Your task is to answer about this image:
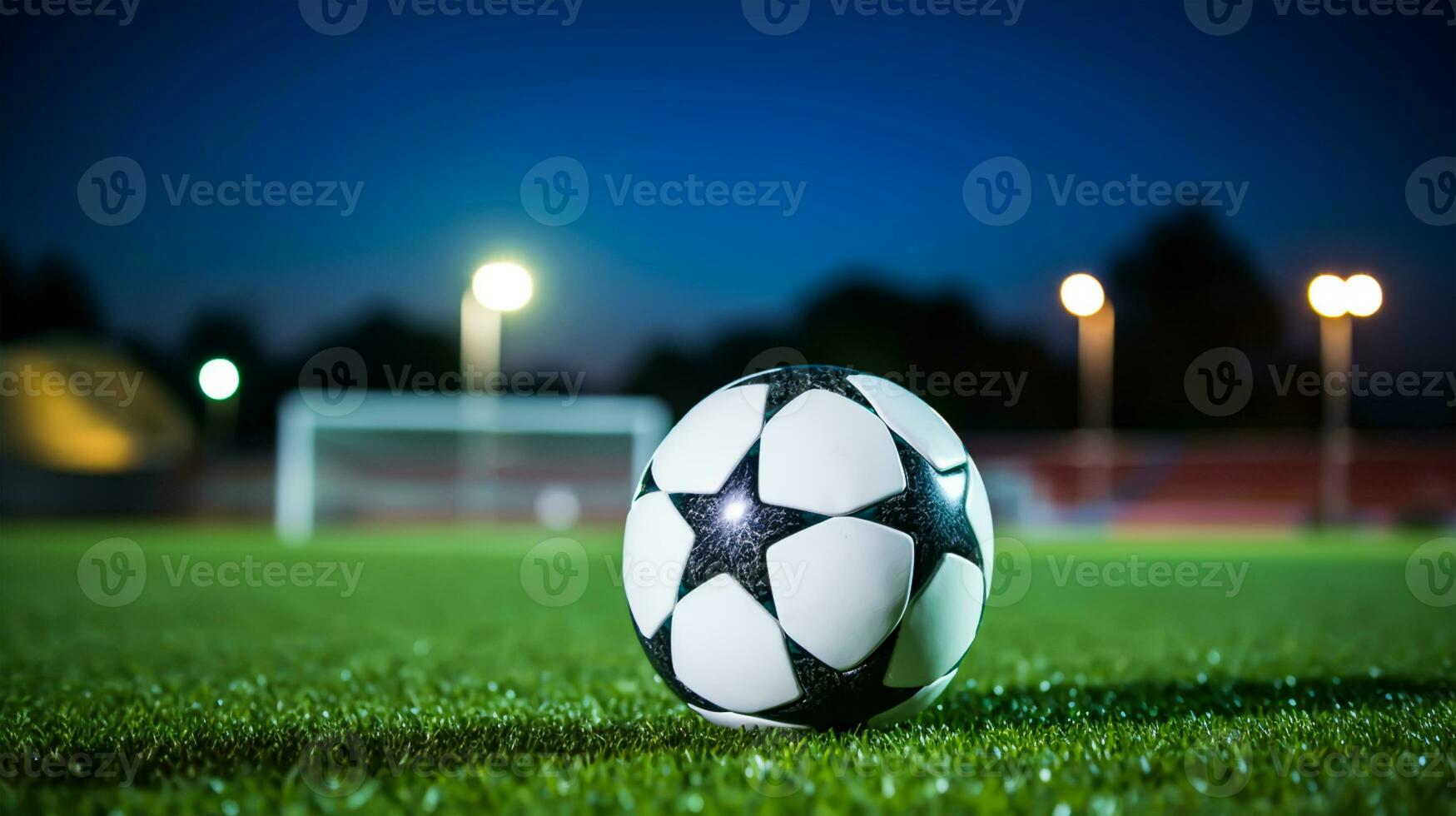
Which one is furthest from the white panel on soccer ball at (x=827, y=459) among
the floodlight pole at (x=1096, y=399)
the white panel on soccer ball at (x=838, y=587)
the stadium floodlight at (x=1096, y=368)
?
the stadium floodlight at (x=1096, y=368)

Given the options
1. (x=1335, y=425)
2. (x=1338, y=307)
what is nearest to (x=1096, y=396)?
(x=1335, y=425)

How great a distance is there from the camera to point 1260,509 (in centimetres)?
4694

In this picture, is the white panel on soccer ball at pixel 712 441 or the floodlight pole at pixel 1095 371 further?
the floodlight pole at pixel 1095 371

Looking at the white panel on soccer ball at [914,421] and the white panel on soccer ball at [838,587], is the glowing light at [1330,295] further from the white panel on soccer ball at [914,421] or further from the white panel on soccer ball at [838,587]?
the white panel on soccer ball at [838,587]

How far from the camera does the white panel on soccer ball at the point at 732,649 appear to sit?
3836 millimetres

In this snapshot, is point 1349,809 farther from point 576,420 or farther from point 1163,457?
point 1163,457

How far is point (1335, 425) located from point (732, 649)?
34.3 metres

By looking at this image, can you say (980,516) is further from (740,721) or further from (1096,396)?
(1096,396)

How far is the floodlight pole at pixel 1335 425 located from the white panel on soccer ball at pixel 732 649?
28482 mm

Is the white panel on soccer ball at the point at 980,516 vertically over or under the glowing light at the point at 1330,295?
under

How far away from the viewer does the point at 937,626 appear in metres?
3.95

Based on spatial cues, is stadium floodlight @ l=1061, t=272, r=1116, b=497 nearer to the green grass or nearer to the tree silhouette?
the tree silhouette

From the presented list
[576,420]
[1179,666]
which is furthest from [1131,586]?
[576,420]

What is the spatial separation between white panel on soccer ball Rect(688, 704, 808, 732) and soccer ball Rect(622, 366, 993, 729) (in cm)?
1
